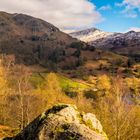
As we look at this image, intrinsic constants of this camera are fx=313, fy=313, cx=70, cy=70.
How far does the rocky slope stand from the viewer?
71.3 ft

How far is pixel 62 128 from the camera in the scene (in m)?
22.4

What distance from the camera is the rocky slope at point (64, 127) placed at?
855 inches

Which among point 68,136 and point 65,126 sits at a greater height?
point 65,126

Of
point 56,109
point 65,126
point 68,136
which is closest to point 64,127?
point 65,126

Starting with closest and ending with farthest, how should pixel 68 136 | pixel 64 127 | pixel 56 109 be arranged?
pixel 68 136 → pixel 64 127 → pixel 56 109

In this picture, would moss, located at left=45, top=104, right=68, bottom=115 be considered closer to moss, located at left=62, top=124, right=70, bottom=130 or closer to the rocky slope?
the rocky slope

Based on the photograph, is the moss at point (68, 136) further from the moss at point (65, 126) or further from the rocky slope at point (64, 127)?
the moss at point (65, 126)

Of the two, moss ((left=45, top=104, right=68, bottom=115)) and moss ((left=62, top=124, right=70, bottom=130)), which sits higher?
moss ((left=45, top=104, right=68, bottom=115))

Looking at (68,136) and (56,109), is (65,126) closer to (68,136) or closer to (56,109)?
(68,136)

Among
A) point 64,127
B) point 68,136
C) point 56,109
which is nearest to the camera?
point 68,136

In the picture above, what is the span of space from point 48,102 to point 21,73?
52852 mm

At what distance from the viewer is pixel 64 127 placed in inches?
883

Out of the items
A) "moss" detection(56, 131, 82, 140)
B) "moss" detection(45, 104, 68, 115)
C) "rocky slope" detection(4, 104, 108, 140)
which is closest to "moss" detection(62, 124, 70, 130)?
"rocky slope" detection(4, 104, 108, 140)

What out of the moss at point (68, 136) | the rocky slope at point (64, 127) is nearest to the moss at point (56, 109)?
the rocky slope at point (64, 127)
